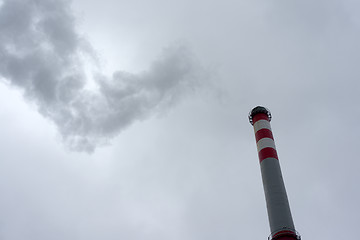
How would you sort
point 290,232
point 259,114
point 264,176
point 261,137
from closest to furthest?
point 290,232, point 264,176, point 261,137, point 259,114

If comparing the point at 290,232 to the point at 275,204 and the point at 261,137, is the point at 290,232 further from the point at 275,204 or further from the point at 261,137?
the point at 261,137

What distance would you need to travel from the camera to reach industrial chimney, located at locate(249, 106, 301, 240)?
78.1 ft

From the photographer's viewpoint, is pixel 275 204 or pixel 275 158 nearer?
pixel 275 204

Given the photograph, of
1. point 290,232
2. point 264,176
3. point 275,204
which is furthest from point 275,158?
point 290,232

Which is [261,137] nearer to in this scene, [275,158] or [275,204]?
[275,158]

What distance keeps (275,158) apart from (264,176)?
1973 mm

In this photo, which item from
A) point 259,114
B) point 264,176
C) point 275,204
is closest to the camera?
point 275,204

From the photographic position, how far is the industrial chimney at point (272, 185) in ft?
78.1

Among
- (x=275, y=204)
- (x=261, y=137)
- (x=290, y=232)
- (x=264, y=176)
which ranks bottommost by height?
(x=290, y=232)

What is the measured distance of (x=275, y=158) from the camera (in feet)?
94.0

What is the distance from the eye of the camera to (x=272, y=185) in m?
26.7

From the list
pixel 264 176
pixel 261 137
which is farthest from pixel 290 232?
pixel 261 137

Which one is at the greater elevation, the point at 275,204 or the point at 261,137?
the point at 261,137

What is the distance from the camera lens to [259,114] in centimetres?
3300
